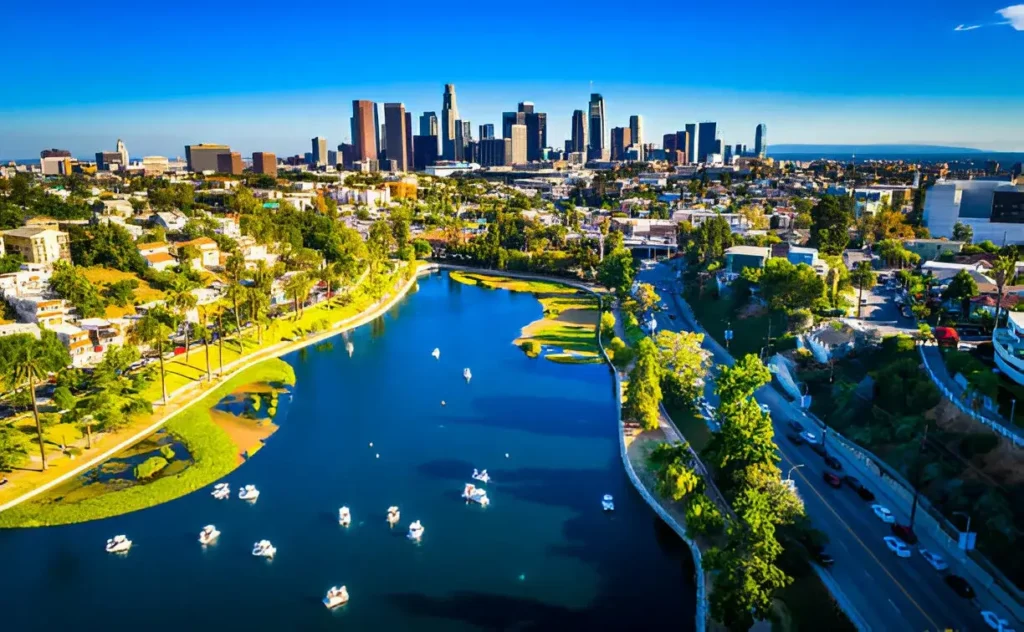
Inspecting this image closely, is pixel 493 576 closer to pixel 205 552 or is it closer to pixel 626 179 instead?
pixel 205 552

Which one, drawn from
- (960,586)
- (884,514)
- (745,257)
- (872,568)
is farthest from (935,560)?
(745,257)

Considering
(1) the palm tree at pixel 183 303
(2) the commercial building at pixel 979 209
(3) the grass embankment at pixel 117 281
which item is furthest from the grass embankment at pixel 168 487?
(2) the commercial building at pixel 979 209

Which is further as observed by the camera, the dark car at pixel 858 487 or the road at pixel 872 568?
the dark car at pixel 858 487

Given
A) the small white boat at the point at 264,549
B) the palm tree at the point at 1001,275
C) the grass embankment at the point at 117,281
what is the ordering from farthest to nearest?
1. the grass embankment at the point at 117,281
2. the palm tree at the point at 1001,275
3. the small white boat at the point at 264,549

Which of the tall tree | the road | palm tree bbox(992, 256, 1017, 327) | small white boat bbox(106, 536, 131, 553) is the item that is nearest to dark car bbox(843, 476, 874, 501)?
the road

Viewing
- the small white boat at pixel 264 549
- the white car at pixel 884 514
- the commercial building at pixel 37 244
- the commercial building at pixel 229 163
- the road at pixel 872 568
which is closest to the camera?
the road at pixel 872 568

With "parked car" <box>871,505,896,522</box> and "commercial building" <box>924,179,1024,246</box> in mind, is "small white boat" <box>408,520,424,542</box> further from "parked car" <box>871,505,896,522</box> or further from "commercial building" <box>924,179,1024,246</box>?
"commercial building" <box>924,179,1024,246</box>

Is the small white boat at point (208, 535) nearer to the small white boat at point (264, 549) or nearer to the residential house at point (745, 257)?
the small white boat at point (264, 549)
